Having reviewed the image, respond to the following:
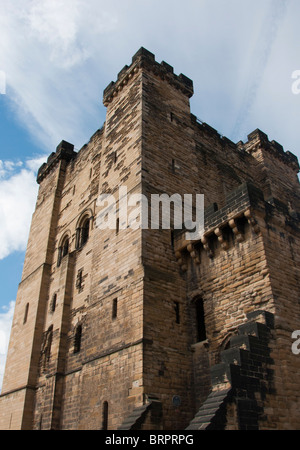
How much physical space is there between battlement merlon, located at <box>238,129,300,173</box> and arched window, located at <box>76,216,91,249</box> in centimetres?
962

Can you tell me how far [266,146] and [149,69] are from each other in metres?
8.26

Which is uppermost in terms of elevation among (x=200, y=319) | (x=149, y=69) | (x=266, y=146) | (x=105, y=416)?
(x=266, y=146)

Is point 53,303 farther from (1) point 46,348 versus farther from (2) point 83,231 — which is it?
(2) point 83,231

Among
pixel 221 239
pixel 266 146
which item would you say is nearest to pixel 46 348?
pixel 221 239

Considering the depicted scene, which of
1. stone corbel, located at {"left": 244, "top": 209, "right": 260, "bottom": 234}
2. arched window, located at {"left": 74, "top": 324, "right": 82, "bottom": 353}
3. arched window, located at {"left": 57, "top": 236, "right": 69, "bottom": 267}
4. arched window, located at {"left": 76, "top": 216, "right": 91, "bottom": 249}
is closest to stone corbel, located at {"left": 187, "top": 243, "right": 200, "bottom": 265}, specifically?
stone corbel, located at {"left": 244, "top": 209, "right": 260, "bottom": 234}

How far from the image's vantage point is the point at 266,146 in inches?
814

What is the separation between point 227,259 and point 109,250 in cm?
385

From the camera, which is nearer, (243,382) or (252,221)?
(243,382)

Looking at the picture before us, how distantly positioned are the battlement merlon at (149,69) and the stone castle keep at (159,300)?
7cm

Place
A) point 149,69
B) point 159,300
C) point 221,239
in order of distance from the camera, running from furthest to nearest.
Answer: point 149,69 < point 221,239 < point 159,300

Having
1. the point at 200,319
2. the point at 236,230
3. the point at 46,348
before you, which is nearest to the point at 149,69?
the point at 236,230

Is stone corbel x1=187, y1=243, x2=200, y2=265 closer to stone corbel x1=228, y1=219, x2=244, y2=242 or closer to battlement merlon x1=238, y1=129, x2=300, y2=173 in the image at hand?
stone corbel x1=228, y1=219, x2=244, y2=242

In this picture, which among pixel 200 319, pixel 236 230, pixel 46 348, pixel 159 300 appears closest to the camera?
pixel 236 230

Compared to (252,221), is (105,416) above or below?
below
